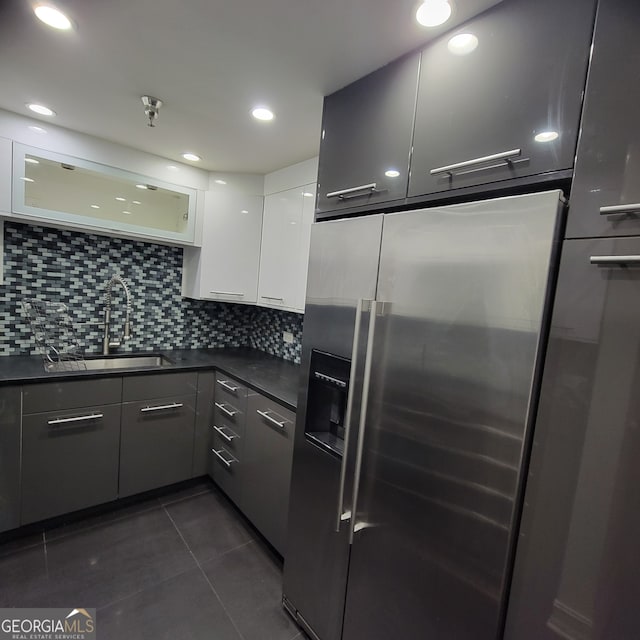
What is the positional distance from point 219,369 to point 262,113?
159 centimetres

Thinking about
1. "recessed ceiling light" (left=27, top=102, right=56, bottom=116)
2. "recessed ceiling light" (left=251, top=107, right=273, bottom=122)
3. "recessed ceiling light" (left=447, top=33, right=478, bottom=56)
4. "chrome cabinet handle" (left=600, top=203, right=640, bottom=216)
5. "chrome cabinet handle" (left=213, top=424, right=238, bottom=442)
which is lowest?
"chrome cabinet handle" (left=213, top=424, right=238, bottom=442)

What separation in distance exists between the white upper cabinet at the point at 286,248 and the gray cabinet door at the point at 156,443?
0.96 metres

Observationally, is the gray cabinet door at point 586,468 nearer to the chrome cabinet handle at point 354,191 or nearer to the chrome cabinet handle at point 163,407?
the chrome cabinet handle at point 354,191

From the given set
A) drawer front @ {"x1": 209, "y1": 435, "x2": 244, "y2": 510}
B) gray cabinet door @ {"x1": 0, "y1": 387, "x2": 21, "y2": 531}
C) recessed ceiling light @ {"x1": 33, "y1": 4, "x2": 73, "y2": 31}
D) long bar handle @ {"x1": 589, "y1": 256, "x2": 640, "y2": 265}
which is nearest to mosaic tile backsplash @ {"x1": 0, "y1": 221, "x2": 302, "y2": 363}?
gray cabinet door @ {"x1": 0, "y1": 387, "x2": 21, "y2": 531}

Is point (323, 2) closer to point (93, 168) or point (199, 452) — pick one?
point (93, 168)

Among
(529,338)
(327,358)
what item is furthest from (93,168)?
(529,338)

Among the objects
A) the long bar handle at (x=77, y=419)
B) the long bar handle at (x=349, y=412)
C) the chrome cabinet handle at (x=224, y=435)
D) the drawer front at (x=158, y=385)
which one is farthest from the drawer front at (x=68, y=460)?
the long bar handle at (x=349, y=412)

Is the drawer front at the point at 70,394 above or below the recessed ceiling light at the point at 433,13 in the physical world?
below

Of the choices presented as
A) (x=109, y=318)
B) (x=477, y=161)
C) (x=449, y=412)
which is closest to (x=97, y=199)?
(x=109, y=318)

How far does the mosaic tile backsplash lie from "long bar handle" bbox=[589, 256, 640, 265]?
2.07m

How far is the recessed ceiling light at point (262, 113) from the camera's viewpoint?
5.37 ft

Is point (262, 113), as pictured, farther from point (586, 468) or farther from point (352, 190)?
point (586, 468)

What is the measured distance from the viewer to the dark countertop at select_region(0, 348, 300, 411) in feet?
6.08

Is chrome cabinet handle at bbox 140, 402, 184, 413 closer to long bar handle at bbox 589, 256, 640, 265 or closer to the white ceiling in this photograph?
the white ceiling
